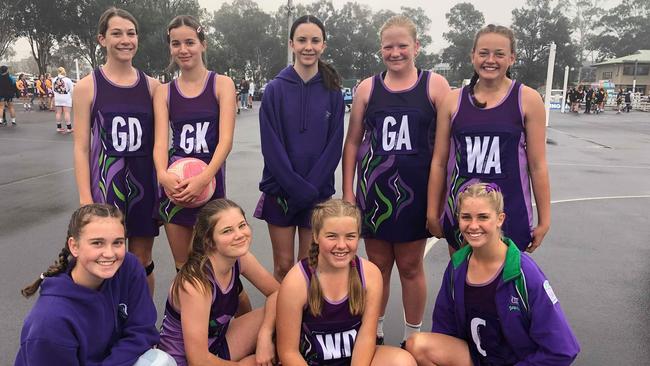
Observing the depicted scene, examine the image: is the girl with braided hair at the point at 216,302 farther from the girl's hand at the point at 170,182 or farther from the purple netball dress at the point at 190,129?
the purple netball dress at the point at 190,129

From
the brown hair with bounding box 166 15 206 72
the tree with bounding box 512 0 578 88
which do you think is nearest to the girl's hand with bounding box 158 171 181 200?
the brown hair with bounding box 166 15 206 72

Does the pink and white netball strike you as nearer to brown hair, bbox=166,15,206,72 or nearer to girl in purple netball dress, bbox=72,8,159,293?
girl in purple netball dress, bbox=72,8,159,293

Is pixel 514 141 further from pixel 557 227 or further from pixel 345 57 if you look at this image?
pixel 345 57

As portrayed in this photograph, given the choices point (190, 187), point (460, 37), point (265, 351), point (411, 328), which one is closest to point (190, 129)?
point (190, 187)

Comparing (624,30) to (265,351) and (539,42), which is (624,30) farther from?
(265,351)

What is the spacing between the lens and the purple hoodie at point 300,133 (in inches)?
121

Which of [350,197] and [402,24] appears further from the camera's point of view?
[350,197]

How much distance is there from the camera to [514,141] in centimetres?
271

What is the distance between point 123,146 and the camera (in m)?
3.09

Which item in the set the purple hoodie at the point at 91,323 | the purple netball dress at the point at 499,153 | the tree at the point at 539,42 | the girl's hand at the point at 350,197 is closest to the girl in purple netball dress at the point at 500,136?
the purple netball dress at the point at 499,153

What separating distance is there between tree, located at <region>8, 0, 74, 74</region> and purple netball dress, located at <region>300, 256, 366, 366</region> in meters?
38.2

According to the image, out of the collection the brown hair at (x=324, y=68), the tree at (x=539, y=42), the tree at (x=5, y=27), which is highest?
the tree at (x=539, y=42)

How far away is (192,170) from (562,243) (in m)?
4.62

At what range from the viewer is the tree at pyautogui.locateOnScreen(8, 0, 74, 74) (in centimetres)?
3362
